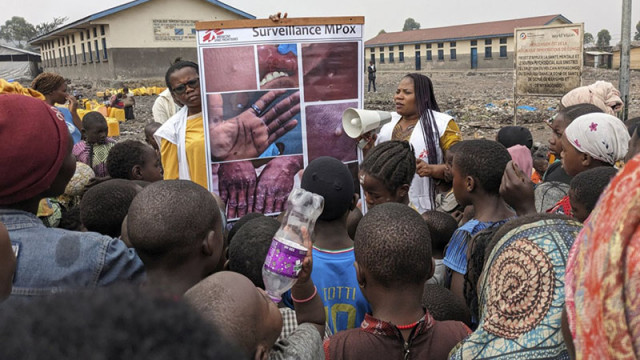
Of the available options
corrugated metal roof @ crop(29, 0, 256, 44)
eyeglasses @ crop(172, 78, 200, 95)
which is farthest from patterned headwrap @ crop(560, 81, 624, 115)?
corrugated metal roof @ crop(29, 0, 256, 44)

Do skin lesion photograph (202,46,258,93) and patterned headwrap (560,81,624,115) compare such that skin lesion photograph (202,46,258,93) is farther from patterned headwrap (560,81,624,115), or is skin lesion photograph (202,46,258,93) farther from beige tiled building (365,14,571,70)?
beige tiled building (365,14,571,70)

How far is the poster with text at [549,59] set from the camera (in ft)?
26.6

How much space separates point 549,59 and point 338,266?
749 centimetres

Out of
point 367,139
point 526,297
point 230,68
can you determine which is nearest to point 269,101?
point 230,68

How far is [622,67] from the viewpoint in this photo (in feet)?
25.2

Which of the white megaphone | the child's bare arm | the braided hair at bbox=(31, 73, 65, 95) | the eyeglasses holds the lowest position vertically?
the child's bare arm

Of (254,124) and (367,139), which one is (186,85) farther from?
(367,139)

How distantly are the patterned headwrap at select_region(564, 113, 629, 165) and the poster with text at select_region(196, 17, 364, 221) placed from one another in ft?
5.05

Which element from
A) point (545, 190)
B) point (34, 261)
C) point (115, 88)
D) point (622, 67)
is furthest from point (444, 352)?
point (115, 88)

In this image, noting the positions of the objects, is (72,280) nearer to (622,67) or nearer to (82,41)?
(622,67)

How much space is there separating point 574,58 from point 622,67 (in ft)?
2.35

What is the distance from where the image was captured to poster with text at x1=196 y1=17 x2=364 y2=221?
352cm

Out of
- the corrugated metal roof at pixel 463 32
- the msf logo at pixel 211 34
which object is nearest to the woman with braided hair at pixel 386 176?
the msf logo at pixel 211 34

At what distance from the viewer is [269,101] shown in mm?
3590
